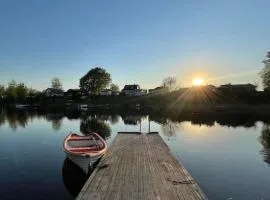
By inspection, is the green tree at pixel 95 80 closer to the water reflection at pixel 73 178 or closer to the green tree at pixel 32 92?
the green tree at pixel 32 92

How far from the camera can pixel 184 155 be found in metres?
30.6

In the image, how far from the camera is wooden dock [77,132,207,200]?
43.7ft

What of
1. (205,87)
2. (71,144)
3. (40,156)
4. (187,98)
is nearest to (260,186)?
(71,144)

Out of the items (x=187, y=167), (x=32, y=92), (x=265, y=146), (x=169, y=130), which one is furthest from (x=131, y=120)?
(x=32, y=92)

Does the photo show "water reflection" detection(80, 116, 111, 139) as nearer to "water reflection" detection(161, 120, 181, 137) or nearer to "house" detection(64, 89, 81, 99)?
"water reflection" detection(161, 120, 181, 137)

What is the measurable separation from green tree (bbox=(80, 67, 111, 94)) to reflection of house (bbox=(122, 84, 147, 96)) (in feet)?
39.0

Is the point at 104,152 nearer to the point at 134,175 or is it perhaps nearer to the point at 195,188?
the point at 134,175

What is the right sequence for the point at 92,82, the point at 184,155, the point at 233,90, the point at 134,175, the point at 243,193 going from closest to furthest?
the point at 134,175
the point at 243,193
the point at 184,155
the point at 233,90
the point at 92,82

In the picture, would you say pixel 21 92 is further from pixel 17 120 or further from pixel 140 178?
pixel 140 178

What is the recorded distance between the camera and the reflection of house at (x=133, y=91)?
15802 centimetres

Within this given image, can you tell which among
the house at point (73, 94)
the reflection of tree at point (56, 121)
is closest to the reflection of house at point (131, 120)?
the reflection of tree at point (56, 121)

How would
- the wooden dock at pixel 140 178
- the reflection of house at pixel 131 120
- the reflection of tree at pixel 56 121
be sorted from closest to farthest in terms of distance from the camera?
1. the wooden dock at pixel 140 178
2. the reflection of tree at pixel 56 121
3. the reflection of house at pixel 131 120

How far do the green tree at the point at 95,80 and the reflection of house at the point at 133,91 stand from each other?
39.0 ft

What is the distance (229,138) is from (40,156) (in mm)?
28040
